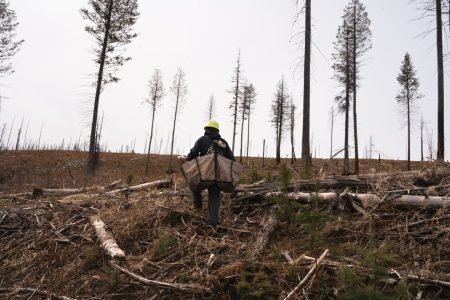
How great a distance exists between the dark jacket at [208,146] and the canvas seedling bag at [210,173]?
1.69 feet

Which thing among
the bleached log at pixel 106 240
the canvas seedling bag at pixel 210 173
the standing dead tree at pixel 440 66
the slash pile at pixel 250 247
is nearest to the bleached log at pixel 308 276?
the slash pile at pixel 250 247

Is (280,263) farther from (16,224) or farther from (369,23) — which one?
(369,23)

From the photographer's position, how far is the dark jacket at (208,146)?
5.54 metres

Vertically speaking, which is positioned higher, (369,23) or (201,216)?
(369,23)

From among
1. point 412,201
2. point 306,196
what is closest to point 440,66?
point 412,201

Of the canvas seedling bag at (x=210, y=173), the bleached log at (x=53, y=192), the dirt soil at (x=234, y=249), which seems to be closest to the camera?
the dirt soil at (x=234, y=249)

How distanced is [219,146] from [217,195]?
0.86 meters

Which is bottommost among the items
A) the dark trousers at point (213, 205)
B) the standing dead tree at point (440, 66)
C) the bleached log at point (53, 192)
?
the bleached log at point (53, 192)

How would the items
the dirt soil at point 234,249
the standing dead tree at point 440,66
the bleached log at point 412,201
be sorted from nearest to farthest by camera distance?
the dirt soil at point 234,249 < the bleached log at point 412,201 < the standing dead tree at point 440,66

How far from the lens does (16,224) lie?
5996mm

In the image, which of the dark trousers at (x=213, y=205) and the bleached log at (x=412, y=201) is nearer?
the bleached log at (x=412, y=201)

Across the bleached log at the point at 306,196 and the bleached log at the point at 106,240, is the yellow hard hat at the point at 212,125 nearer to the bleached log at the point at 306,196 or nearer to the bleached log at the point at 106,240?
the bleached log at the point at 306,196

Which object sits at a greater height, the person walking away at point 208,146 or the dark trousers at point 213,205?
the person walking away at point 208,146

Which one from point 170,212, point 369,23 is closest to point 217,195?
point 170,212
